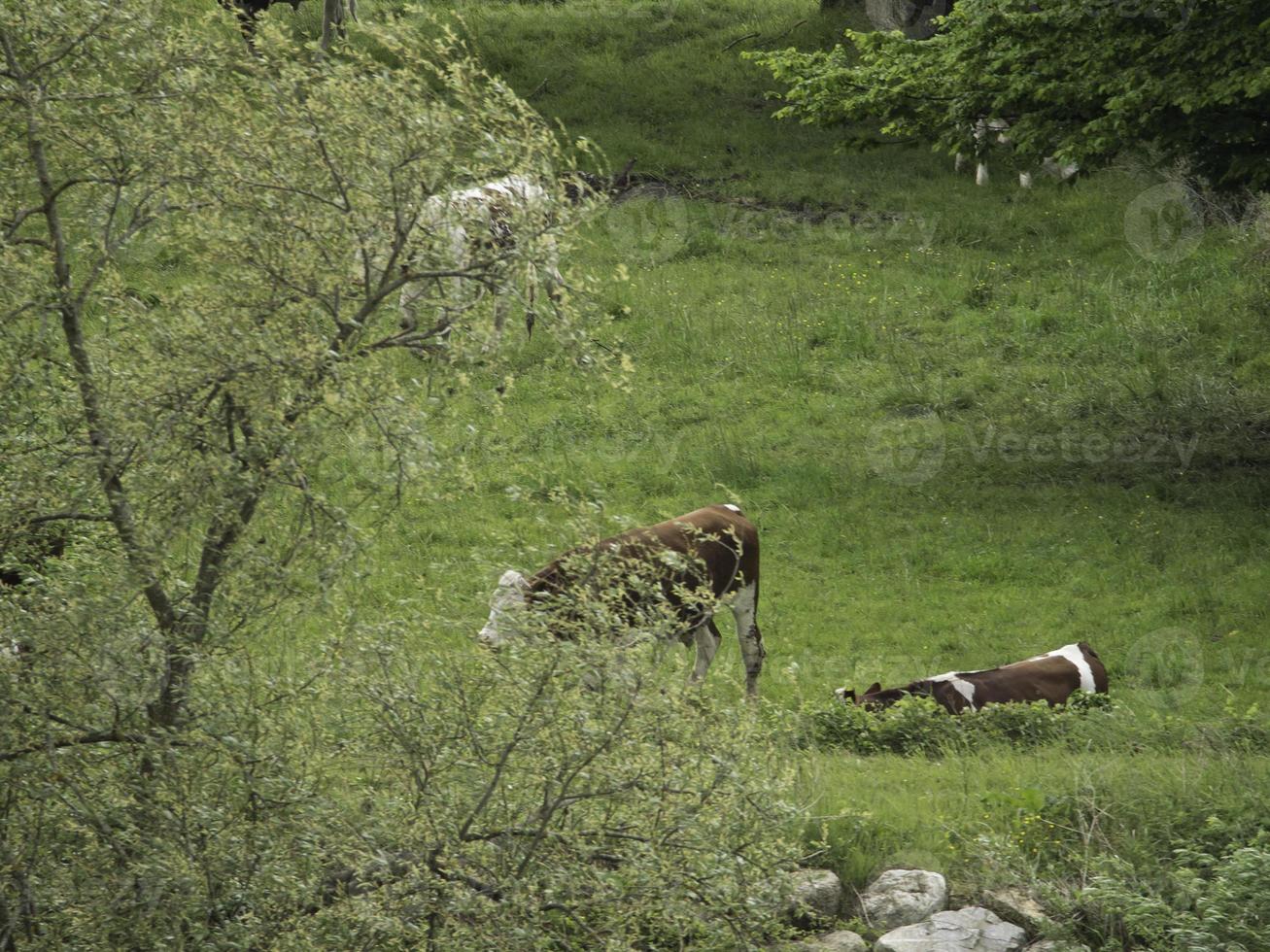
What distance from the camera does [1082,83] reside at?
61.0 ft

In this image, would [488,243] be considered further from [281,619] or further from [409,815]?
[409,815]

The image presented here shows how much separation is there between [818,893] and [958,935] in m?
0.87

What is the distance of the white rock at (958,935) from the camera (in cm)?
930

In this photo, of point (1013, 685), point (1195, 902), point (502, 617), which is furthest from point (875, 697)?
point (502, 617)

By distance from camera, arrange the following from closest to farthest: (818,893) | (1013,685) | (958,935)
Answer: (958,935) → (818,893) → (1013,685)

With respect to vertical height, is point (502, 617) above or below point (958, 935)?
above

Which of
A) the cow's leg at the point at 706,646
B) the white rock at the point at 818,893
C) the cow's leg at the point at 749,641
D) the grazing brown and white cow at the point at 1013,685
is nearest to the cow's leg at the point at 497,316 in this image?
the white rock at the point at 818,893

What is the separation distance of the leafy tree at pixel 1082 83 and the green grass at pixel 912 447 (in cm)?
331

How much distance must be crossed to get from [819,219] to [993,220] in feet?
9.52

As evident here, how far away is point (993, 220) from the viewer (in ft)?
87.4

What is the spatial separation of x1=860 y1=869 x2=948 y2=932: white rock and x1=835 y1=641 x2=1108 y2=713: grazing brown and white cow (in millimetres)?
3127

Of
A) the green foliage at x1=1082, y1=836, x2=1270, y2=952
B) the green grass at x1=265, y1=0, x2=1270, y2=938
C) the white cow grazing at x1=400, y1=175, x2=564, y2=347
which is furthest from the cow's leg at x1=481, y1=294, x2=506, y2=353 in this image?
the green foliage at x1=1082, y1=836, x2=1270, y2=952

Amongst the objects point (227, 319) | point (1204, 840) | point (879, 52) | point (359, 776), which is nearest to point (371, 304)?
point (227, 319)

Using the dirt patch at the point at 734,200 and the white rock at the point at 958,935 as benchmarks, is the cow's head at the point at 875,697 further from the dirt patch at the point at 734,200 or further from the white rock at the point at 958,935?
the dirt patch at the point at 734,200
